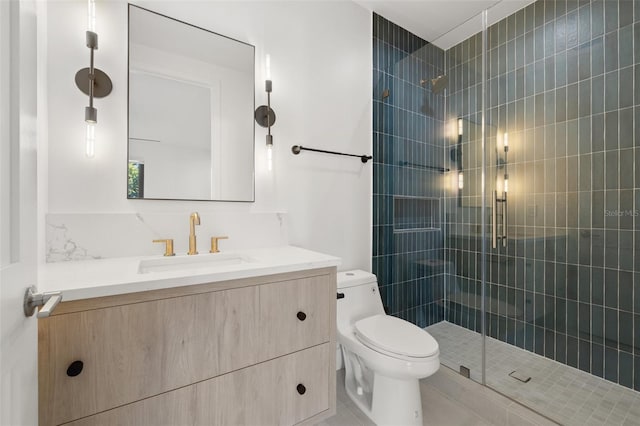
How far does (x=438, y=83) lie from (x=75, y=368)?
2575 mm

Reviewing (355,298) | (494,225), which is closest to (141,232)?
(355,298)

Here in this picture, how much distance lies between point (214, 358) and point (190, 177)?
0.88 metres

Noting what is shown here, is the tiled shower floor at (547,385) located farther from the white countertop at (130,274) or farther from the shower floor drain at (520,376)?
the white countertop at (130,274)

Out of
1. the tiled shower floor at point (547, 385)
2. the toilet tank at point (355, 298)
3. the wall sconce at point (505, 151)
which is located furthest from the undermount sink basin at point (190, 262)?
the wall sconce at point (505, 151)

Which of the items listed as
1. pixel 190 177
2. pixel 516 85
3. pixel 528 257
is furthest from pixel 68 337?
pixel 516 85

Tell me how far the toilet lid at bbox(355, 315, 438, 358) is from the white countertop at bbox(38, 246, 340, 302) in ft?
1.64

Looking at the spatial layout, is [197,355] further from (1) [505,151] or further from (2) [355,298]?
(1) [505,151]

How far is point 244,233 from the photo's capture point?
153cm

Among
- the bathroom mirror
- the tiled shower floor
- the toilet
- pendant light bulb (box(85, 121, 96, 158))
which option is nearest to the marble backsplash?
the bathroom mirror

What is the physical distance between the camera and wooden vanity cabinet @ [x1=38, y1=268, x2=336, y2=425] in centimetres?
76

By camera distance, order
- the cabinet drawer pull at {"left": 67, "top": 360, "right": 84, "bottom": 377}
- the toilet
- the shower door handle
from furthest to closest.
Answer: the shower door handle < the toilet < the cabinet drawer pull at {"left": 67, "top": 360, "right": 84, "bottom": 377}

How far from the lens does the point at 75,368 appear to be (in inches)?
29.7

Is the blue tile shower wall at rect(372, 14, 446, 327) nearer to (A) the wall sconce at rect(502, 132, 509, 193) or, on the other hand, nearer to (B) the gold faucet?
(A) the wall sconce at rect(502, 132, 509, 193)

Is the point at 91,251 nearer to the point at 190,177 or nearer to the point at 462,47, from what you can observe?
the point at 190,177
